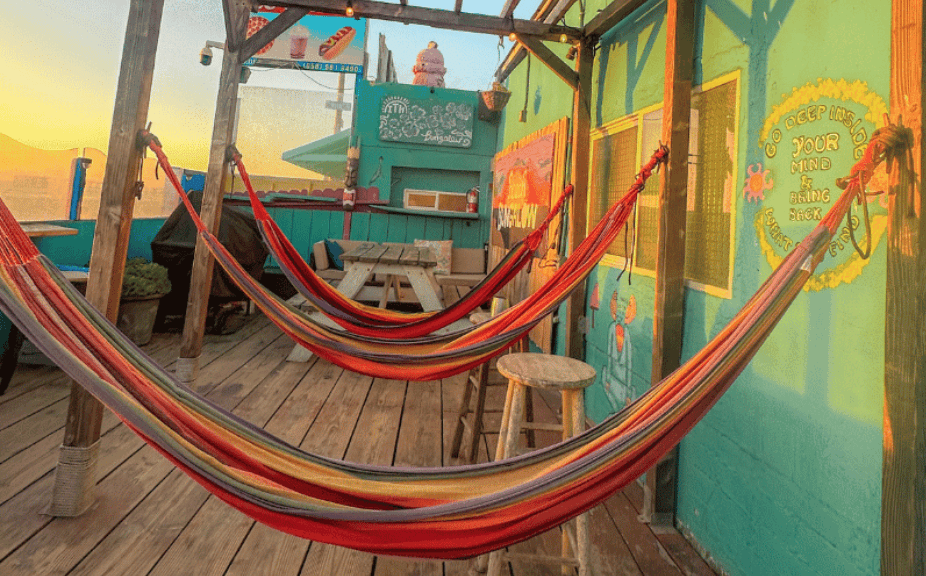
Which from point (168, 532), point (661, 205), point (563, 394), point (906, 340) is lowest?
point (168, 532)

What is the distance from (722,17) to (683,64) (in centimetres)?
18

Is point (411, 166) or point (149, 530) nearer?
point (149, 530)

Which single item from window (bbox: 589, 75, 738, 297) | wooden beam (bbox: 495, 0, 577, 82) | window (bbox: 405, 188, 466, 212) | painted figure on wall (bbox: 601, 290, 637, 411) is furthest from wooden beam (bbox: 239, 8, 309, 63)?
window (bbox: 405, 188, 466, 212)

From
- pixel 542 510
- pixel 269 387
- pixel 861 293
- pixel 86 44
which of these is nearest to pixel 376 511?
pixel 542 510

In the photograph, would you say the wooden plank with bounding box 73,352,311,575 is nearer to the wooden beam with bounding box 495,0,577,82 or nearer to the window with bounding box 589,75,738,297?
the window with bounding box 589,75,738,297

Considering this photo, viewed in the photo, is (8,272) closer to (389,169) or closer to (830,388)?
(830,388)

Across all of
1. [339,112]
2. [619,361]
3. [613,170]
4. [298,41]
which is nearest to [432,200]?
[339,112]

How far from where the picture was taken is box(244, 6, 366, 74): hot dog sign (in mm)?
6797

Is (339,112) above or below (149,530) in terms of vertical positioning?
above

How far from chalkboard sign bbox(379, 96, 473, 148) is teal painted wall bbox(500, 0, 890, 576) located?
16.1 feet

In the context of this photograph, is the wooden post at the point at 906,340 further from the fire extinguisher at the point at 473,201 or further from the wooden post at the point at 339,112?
the wooden post at the point at 339,112

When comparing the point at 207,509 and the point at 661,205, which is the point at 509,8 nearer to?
the point at 661,205

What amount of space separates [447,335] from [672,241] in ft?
3.05

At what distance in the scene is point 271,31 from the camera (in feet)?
9.37
